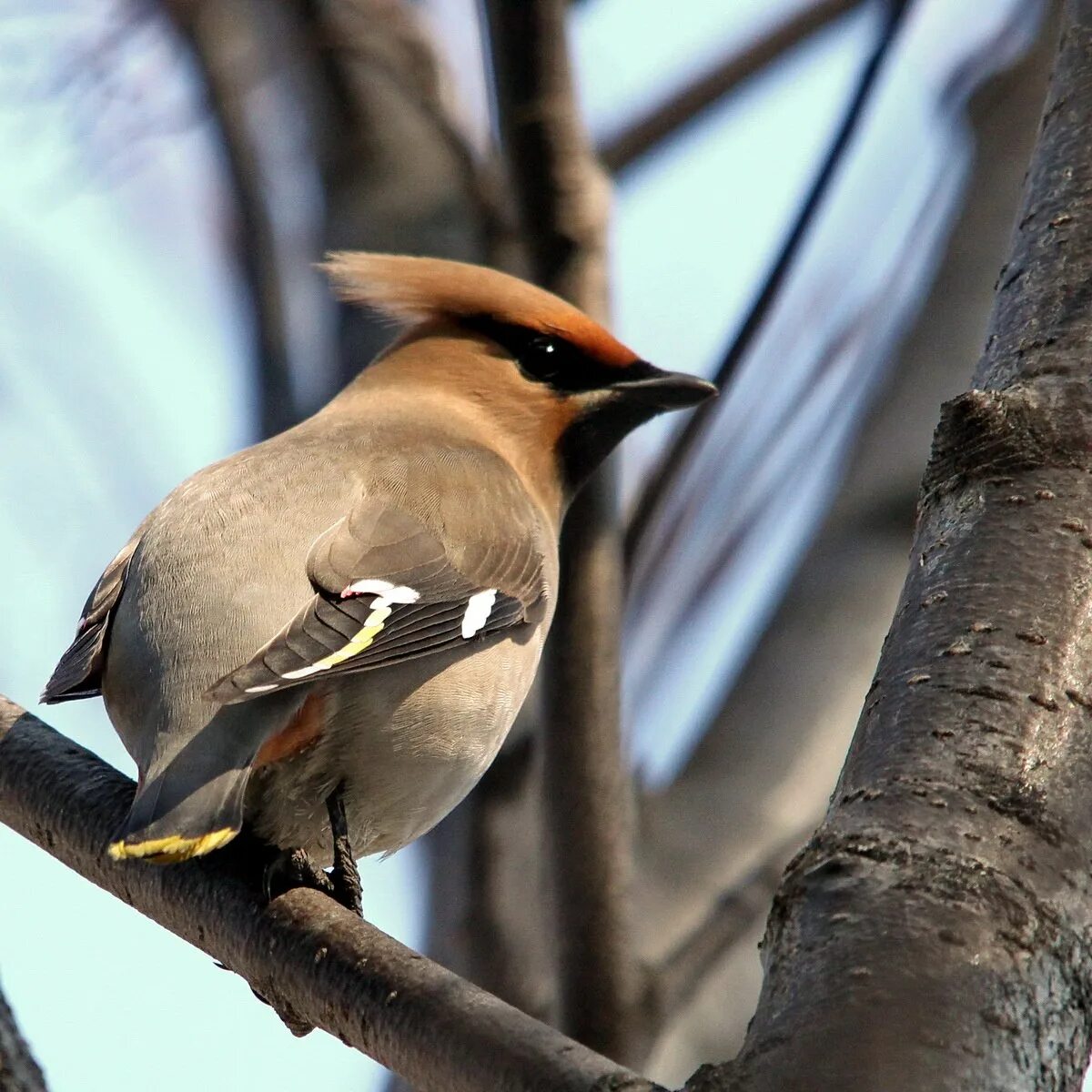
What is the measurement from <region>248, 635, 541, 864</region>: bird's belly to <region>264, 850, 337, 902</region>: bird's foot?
224 mm

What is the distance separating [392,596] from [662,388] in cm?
140

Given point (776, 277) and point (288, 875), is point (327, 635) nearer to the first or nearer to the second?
point (288, 875)

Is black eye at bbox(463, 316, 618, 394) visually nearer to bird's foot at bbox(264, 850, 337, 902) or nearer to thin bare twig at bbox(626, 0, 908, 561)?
thin bare twig at bbox(626, 0, 908, 561)

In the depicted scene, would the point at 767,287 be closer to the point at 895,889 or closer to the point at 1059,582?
→ the point at 1059,582

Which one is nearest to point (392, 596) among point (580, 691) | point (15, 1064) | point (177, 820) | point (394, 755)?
point (394, 755)

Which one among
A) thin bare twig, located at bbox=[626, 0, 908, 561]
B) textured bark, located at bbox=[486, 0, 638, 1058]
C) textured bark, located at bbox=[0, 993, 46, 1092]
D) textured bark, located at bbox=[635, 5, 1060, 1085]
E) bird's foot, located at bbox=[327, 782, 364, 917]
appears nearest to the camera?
textured bark, located at bbox=[0, 993, 46, 1092]

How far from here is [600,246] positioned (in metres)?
4.04

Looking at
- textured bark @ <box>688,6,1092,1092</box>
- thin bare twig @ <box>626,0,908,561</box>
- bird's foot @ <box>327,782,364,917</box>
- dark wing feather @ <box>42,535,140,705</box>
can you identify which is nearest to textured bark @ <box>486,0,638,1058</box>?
thin bare twig @ <box>626,0,908,561</box>

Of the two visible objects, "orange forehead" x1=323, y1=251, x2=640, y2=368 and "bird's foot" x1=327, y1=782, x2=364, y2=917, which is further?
"orange forehead" x1=323, y1=251, x2=640, y2=368

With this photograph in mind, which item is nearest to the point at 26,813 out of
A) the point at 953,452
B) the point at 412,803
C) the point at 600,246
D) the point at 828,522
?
the point at 412,803

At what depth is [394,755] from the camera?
3094mm

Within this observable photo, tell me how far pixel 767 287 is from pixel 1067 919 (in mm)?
2534

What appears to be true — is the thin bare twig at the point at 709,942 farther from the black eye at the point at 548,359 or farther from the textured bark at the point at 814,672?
the black eye at the point at 548,359

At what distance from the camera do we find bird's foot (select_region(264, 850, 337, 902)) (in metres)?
2.42
